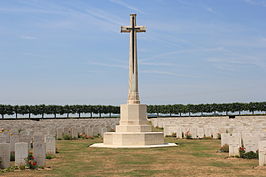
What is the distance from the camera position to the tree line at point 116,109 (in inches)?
2815

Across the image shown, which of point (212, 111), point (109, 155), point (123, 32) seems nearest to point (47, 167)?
point (109, 155)

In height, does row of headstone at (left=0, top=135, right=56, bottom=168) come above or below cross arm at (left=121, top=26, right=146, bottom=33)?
below

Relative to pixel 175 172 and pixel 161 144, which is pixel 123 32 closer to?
pixel 161 144

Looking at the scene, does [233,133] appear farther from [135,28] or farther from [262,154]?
[135,28]

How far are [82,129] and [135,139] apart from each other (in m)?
9.56

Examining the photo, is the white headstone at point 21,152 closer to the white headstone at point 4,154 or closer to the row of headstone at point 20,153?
the row of headstone at point 20,153

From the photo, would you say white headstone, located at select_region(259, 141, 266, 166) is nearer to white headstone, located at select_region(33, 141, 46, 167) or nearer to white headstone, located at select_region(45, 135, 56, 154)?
white headstone, located at select_region(33, 141, 46, 167)

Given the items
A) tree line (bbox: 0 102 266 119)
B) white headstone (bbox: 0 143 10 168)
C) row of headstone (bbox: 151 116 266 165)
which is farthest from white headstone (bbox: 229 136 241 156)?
tree line (bbox: 0 102 266 119)

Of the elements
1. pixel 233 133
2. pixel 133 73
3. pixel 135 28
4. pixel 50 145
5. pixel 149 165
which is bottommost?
pixel 149 165

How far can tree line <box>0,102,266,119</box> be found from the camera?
71.5m

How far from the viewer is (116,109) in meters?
82.1

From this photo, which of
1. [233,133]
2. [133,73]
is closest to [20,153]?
[233,133]

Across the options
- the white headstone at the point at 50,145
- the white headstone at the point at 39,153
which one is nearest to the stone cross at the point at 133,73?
the white headstone at the point at 50,145

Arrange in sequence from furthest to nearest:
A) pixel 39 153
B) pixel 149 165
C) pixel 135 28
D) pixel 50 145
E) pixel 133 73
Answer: pixel 135 28
pixel 133 73
pixel 50 145
pixel 149 165
pixel 39 153
